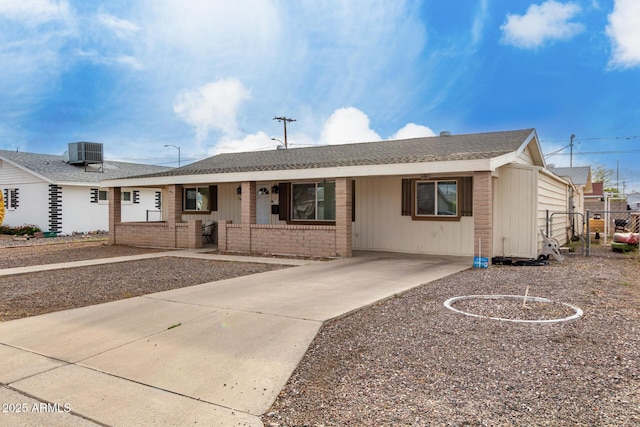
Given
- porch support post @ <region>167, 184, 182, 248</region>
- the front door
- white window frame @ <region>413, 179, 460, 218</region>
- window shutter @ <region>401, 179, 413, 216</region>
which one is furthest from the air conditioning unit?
white window frame @ <region>413, 179, 460, 218</region>

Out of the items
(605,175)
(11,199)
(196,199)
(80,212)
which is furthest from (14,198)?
(605,175)

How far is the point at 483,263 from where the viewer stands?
9.74 metres

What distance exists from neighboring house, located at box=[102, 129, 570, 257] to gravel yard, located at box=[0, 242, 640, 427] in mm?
3698

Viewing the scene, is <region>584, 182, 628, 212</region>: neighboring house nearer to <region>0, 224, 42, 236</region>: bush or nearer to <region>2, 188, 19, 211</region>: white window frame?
<region>0, 224, 42, 236</region>: bush

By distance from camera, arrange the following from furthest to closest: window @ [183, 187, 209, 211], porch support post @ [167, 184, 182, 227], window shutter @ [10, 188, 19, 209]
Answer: window shutter @ [10, 188, 19, 209] < window @ [183, 187, 209, 211] < porch support post @ [167, 184, 182, 227]

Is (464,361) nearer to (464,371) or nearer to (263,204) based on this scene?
(464,371)

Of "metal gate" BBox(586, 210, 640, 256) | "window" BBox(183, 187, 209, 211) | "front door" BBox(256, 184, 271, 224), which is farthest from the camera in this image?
"metal gate" BBox(586, 210, 640, 256)

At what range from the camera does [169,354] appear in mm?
4305

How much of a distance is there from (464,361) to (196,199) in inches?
591

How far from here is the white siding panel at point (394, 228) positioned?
12062 millimetres

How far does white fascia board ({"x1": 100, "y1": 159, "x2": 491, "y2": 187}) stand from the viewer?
32.9 feet

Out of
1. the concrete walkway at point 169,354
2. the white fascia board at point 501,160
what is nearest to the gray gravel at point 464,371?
the concrete walkway at point 169,354

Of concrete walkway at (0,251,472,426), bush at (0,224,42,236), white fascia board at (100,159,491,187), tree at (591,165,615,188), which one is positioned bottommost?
concrete walkway at (0,251,472,426)

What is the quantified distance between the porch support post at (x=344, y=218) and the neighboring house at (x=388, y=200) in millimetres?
28
